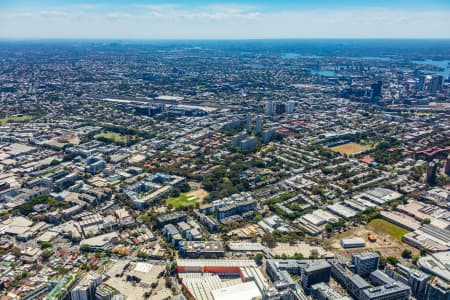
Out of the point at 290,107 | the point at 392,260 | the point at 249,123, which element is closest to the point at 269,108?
the point at 290,107

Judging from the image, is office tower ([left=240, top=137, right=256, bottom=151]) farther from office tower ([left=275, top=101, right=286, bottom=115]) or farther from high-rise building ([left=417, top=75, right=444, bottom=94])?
high-rise building ([left=417, top=75, right=444, bottom=94])

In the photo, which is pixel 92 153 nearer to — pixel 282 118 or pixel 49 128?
pixel 49 128

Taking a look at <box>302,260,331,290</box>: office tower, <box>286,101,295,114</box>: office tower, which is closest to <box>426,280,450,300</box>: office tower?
<box>302,260,331,290</box>: office tower

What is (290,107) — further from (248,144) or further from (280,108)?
(248,144)

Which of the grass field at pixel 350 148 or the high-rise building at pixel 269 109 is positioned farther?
the high-rise building at pixel 269 109

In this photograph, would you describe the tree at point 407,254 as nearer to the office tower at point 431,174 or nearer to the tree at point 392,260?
the tree at point 392,260

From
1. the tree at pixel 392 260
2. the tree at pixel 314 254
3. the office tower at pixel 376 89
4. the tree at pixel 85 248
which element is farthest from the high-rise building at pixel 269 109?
the tree at pixel 85 248
